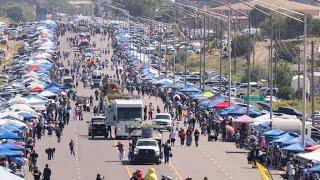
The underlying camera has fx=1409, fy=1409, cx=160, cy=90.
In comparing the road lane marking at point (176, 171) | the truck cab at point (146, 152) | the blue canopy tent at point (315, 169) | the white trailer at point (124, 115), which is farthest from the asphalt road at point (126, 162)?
the blue canopy tent at point (315, 169)

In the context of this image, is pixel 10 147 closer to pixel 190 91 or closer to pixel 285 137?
pixel 285 137

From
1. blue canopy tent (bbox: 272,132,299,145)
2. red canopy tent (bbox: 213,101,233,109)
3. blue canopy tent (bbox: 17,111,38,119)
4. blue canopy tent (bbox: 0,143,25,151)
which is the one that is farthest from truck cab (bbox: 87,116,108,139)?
blue canopy tent (bbox: 0,143,25,151)

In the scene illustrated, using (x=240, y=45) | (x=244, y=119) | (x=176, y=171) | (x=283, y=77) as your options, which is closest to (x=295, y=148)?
(x=176, y=171)

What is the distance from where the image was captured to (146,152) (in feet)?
199

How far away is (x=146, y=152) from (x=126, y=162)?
2204mm

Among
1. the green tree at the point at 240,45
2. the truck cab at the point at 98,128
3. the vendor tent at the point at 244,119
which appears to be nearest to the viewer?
the vendor tent at the point at 244,119

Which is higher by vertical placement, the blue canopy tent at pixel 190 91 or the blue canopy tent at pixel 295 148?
the blue canopy tent at pixel 295 148

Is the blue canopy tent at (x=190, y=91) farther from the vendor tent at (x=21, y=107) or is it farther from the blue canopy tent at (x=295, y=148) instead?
the blue canopy tent at (x=295, y=148)

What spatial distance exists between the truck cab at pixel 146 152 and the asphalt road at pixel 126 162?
32 centimetres

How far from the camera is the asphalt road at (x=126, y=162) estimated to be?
187 feet

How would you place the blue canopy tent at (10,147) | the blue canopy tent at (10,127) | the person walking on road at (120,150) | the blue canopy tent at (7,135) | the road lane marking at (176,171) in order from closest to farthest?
1. the road lane marking at (176,171)
2. the blue canopy tent at (10,147)
3. the blue canopy tent at (7,135)
4. the person walking on road at (120,150)
5. the blue canopy tent at (10,127)

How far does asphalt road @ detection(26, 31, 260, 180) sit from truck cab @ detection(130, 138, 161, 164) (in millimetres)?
319

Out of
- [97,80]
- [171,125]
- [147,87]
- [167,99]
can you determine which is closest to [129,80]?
[97,80]

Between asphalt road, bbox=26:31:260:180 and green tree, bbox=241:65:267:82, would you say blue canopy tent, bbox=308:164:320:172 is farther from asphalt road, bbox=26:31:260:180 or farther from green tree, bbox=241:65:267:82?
green tree, bbox=241:65:267:82
